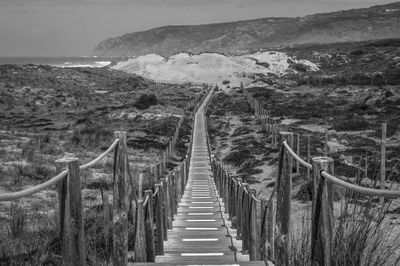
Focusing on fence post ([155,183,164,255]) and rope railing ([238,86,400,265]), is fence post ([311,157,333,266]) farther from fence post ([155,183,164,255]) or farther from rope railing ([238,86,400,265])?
fence post ([155,183,164,255])

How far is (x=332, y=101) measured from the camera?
53094mm

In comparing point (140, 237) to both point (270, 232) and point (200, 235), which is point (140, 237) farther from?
point (200, 235)

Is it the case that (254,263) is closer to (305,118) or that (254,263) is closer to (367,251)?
(367,251)

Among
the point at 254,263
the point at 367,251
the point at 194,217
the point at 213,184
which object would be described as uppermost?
the point at 367,251

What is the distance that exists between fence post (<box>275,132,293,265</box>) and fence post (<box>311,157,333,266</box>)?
4.20 ft

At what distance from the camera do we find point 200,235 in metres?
8.67

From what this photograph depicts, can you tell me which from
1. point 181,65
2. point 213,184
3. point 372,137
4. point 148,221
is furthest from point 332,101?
point 181,65

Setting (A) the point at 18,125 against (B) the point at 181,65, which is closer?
(A) the point at 18,125

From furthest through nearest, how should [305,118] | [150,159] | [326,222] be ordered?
[305,118] < [150,159] < [326,222]

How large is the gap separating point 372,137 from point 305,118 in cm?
1365

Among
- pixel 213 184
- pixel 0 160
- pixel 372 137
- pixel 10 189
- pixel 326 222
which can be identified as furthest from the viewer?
pixel 372 137

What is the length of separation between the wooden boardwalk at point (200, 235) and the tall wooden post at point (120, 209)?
1.60ft

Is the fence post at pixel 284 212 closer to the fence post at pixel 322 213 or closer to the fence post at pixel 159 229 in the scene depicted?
the fence post at pixel 322 213

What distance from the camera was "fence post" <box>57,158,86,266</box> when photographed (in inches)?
147
